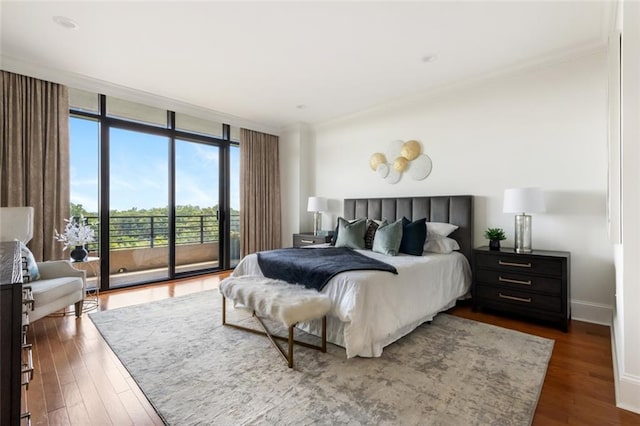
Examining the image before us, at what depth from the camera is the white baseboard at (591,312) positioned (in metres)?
2.88

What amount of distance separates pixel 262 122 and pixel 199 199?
5.91 feet

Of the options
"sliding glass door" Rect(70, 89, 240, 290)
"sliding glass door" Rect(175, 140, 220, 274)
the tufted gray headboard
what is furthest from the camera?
"sliding glass door" Rect(175, 140, 220, 274)

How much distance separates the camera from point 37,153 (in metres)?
3.44

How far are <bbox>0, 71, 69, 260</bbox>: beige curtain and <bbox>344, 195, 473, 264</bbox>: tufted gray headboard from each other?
3.84m

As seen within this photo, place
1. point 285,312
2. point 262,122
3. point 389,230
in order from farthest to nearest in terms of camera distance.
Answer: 1. point 262,122
2. point 389,230
3. point 285,312

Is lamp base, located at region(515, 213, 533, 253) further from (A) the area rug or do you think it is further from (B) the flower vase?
(B) the flower vase

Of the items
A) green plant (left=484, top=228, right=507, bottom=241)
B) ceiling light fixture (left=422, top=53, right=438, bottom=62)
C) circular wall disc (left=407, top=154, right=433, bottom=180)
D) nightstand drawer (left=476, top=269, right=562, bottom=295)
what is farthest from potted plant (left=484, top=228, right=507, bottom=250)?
ceiling light fixture (left=422, top=53, right=438, bottom=62)

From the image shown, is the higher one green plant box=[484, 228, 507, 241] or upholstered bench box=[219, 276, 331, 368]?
green plant box=[484, 228, 507, 241]

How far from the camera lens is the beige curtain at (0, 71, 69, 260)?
3.25 meters

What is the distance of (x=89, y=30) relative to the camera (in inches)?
107

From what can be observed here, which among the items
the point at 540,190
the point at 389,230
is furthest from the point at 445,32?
the point at 389,230

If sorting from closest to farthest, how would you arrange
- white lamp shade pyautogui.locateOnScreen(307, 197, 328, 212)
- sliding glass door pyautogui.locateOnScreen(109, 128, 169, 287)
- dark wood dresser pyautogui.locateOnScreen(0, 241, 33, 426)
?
dark wood dresser pyautogui.locateOnScreen(0, 241, 33, 426) → sliding glass door pyautogui.locateOnScreen(109, 128, 169, 287) → white lamp shade pyautogui.locateOnScreen(307, 197, 328, 212)

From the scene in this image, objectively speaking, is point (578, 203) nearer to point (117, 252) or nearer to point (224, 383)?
point (224, 383)

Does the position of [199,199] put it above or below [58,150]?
below
